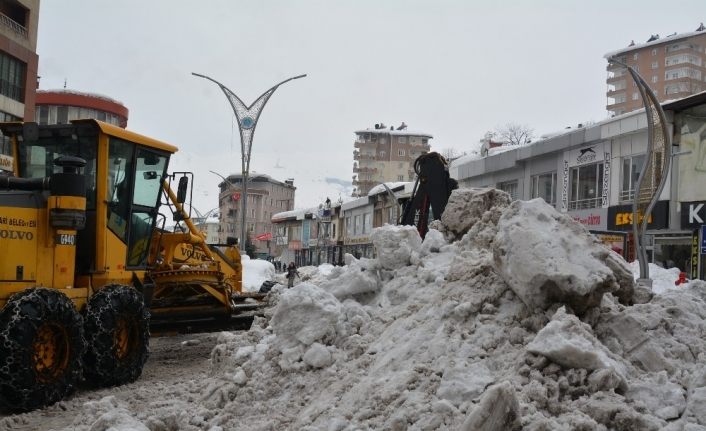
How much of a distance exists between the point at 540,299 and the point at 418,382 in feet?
3.55

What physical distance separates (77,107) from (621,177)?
41.4 meters

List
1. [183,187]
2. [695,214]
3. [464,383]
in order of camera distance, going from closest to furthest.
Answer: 1. [464,383]
2. [183,187]
3. [695,214]

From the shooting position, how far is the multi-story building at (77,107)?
53.4 meters

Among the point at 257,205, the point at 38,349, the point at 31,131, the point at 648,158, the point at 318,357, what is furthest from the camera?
the point at 257,205

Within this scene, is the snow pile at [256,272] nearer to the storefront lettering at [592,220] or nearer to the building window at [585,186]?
the storefront lettering at [592,220]

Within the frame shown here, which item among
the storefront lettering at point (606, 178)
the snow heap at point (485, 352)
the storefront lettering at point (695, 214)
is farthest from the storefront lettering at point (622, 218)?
the snow heap at point (485, 352)

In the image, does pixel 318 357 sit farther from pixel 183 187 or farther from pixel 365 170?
pixel 365 170

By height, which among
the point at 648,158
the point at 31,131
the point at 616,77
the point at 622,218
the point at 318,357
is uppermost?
the point at 616,77

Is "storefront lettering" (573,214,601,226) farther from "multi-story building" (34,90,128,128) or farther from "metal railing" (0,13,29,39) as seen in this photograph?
"multi-story building" (34,90,128,128)

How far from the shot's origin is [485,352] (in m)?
5.11

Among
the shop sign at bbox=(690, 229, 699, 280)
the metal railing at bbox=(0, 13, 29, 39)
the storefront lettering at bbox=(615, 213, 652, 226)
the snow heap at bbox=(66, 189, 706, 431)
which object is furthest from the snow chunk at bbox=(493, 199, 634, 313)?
the metal railing at bbox=(0, 13, 29, 39)

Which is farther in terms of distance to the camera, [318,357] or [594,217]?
[594,217]

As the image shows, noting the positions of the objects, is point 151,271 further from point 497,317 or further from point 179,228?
point 497,317

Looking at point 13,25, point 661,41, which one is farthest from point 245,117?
point 661,41
